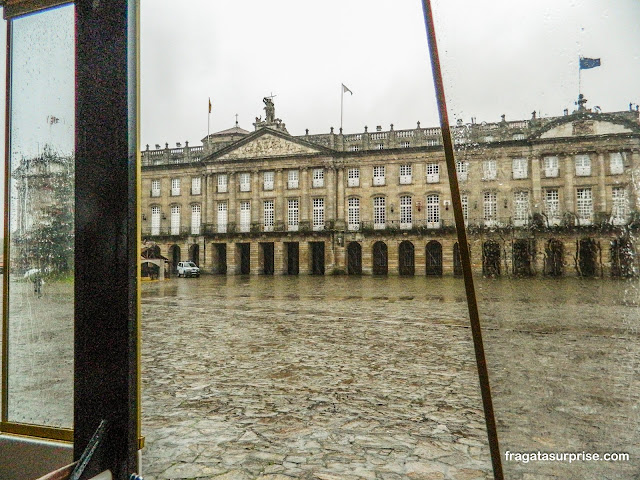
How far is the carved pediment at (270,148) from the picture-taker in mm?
37562

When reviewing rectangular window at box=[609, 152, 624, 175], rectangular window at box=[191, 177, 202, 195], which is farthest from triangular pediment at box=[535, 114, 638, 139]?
rectangular window at box=[191, 177, 202, 195]

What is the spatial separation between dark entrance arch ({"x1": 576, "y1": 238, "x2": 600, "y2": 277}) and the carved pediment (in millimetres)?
36445

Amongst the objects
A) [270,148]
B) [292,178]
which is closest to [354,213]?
[292,178]

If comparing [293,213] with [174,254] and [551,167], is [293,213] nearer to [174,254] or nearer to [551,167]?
[174,254]

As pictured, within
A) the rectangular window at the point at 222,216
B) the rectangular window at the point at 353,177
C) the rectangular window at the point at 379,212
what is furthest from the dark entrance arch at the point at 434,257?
the rectangular window at the point at 222,216

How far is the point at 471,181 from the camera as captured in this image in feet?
4.14

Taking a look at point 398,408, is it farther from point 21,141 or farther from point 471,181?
point 21,141

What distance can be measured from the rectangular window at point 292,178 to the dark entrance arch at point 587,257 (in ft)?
120

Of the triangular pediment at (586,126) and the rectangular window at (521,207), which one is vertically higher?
the triangular pediment at (586,126)

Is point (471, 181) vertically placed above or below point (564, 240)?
above

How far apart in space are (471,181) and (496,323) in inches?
14.9

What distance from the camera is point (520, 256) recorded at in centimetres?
133

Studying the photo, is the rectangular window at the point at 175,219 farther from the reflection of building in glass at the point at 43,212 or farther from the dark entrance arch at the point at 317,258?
the reflection of building in glass at the point at 43,212

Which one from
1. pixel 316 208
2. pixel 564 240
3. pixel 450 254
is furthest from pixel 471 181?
pixel 316 208
